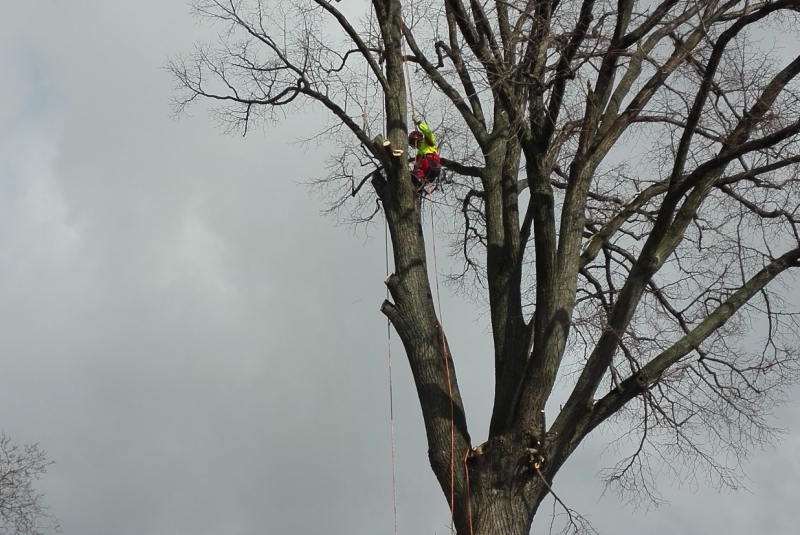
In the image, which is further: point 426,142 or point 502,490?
point 426,142

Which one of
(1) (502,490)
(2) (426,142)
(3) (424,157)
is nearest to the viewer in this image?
(1) (502,490)

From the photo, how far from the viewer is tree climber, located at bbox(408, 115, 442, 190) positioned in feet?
25.7

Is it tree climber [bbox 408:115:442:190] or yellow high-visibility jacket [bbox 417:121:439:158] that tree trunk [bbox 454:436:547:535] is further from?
yellow high-visibility jacket [bbox 417:121:439:158]

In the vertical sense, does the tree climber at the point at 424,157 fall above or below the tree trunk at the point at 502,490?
above

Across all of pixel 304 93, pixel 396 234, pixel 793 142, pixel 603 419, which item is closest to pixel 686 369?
pixel 603 419

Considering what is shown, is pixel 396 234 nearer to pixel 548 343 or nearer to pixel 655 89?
pixel 548 343

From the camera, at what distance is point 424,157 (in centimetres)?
795

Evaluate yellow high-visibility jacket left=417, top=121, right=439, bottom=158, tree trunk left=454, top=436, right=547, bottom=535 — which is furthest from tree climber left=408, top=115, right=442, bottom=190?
tree trunk left=454, top=436, right=547, bottom=535

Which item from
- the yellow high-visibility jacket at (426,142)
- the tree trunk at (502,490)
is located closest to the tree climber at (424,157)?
the yellow high-visibility jacket at (426,142)

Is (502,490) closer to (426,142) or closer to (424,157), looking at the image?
(424,157)

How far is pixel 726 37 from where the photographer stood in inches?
229

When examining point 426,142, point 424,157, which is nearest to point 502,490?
point 424,157

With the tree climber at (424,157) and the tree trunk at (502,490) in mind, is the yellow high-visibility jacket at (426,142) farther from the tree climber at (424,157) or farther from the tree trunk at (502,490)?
the tree trunk at (502,490)

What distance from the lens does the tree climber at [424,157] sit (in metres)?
7.84
